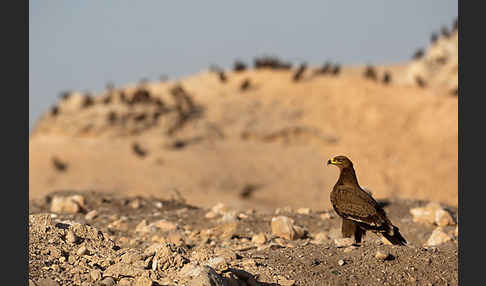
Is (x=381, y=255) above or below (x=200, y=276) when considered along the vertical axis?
below

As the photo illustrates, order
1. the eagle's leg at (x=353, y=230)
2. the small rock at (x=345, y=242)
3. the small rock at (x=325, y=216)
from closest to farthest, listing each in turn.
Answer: the small rock at (x=345, y=242) → the eagle's leg at (x=353, y=230) → the small rock at (x=325, y=216)

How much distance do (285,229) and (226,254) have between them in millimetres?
2054

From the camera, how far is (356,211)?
6273 mm

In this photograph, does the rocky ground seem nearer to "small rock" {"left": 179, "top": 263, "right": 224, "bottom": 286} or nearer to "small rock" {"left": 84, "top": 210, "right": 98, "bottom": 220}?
"small rock" {"left": 179, "top": 263, "right": 224, "bottom": 286}

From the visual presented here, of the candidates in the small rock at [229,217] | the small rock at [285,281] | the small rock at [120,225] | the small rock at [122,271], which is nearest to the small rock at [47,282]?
the small rock at [122,271]

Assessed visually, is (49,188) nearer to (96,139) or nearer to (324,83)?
(96,139)

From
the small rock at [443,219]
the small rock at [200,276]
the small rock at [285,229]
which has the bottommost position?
the small rock at [443,219]

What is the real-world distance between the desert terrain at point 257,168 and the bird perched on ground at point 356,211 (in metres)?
0.18

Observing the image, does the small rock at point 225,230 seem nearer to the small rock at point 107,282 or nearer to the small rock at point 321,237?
the small rock at point 321,237

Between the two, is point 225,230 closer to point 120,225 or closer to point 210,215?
point 210,215

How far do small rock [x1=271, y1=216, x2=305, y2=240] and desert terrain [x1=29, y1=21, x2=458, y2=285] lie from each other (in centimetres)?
2

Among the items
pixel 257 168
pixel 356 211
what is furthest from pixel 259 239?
pixel 257 168

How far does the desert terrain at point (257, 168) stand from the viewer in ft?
18.5

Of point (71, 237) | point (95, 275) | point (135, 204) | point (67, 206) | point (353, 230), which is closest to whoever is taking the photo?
point (95, 275)
